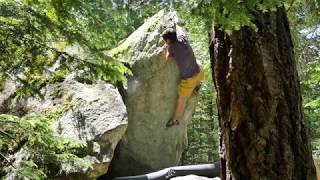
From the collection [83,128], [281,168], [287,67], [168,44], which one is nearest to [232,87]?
[287,67]

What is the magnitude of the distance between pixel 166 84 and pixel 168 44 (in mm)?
765

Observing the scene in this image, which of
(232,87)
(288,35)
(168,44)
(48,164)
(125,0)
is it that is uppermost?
(168,44)

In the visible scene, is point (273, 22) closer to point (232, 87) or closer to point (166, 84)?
point (232, 87)

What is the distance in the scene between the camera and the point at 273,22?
2.25 m

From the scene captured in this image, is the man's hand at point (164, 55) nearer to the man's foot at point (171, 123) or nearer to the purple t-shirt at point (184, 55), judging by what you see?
the purple t-shirt at point (184, 55)

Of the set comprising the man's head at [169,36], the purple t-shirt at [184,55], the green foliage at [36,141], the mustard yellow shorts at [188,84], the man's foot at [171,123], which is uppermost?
the man's head at [169,36]

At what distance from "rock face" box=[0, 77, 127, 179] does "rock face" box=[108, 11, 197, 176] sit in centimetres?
73

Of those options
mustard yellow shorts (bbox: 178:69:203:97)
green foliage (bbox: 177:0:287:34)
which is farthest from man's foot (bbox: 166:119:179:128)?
green foliage (bbox: 177:0:287:34)

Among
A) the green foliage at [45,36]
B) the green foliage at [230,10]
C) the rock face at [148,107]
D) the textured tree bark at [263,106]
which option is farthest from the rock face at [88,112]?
the green foliage at [230,10]

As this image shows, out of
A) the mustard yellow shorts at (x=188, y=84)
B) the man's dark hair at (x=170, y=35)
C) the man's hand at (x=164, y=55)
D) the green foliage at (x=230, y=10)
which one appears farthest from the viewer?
the mustard yellow shorts at (x=188, y=84)

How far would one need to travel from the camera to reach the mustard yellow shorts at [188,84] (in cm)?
791

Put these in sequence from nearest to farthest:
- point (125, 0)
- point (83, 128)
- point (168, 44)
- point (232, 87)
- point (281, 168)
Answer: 1. point (281, 168)
2. point (232, 87)
3. point (125, 0)
4. point (83, 128)
5. point (168, 44)

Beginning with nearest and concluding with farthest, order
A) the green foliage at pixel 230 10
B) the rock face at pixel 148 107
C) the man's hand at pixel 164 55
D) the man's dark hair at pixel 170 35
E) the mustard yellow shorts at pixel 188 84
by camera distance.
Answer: the green foliage at pixel 230 10 < the man's dark hair at pixel 170 35 < the rock face at pixel 148 107 < the man's hand at pixel 164 55 < the mustard yellow shorts at pixel 188 84

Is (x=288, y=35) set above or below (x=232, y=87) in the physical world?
above
